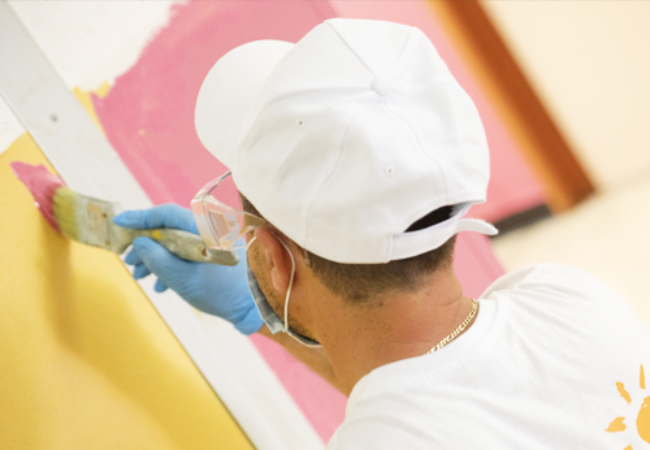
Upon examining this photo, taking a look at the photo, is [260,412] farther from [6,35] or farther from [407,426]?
[6,35]

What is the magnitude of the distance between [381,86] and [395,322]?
34 cm

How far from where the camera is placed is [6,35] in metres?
1.06

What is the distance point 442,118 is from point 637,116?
2507 millimetres

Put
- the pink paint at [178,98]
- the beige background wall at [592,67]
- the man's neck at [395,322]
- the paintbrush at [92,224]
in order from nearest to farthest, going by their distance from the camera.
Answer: the man's neck at [395,322] → the paintbrush at [92,224] → the pink paint at [178,98] → the beige background wall at [592,67]

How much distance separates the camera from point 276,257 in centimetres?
86

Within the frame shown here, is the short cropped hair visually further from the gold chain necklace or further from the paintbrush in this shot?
the paintbrush

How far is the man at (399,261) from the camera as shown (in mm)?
699

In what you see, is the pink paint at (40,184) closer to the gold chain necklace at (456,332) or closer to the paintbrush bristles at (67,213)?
the paintbrush bristles at (67,213)

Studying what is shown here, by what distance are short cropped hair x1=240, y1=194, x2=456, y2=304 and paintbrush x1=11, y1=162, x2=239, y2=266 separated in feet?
0.98

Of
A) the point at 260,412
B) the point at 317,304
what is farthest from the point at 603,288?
the point at 260,412

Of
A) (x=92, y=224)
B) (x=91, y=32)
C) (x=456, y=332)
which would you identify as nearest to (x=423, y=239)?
(x=456, y=332)

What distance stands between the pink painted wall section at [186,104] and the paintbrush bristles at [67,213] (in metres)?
0.24

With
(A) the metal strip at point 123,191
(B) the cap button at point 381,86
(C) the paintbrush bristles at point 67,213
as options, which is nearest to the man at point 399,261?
(B) the cap button at point 381,86

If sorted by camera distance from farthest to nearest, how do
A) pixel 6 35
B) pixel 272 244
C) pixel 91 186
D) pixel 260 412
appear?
pixel 260 412 < pixel 91 186 < pixel 6 35 < pixel 272 244
